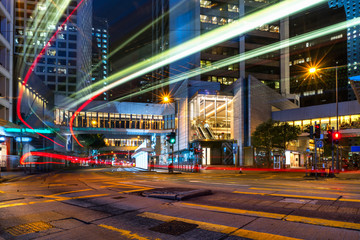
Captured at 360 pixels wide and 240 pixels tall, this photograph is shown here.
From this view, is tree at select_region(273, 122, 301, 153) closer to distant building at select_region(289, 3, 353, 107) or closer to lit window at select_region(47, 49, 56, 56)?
distant building at select_region(289, 3, 353, 107)

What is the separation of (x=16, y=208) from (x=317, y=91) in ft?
410

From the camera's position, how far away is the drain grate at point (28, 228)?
19.9ft

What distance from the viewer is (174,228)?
6137mm

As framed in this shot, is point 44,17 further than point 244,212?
Yes

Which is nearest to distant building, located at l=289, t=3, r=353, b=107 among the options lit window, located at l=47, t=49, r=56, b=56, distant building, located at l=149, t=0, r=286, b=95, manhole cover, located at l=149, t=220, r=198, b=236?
distant building, located at l=149, t=0, r=286, b=95

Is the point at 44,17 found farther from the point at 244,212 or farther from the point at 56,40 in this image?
the point at 244,212

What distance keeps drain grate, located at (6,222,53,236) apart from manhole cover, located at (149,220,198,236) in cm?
254

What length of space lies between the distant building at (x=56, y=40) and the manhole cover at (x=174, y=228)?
104786 mm

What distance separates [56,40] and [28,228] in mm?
111388

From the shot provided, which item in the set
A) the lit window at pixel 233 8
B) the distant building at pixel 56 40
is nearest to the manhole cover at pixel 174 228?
the lit window at pixel 233 8

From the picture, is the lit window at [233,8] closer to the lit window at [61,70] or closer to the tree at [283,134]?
the tree at [283,134]

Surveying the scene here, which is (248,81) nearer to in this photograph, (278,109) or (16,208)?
(278,109)

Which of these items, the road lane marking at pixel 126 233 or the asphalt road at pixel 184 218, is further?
the asphalt road at pixel 184 218

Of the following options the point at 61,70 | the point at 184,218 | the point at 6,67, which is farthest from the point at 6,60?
the point at 61,70
